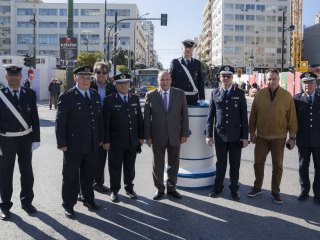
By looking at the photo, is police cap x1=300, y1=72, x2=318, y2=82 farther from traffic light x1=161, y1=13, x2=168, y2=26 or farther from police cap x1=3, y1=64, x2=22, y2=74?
traffic light x1=161, y1=13, x2=168, y2=26

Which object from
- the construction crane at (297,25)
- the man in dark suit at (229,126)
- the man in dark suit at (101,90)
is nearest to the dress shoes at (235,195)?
the man in dark suit at (229,126)

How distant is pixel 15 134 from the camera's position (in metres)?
5.92

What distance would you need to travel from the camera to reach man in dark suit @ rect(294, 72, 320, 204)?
21.6 feet

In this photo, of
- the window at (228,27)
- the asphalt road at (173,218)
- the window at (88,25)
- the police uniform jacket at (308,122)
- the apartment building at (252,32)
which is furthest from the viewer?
the window at (228,27)

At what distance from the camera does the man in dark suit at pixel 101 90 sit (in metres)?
7.11

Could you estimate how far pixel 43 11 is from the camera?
104812 millimetres

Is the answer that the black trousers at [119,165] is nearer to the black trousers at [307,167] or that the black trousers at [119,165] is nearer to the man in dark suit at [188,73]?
the man in dark suit at [188,73]

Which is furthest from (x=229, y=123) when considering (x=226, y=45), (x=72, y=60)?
(x=226, y=45)

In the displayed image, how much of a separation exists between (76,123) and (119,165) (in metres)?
1.20

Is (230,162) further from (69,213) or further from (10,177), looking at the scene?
(10,177)

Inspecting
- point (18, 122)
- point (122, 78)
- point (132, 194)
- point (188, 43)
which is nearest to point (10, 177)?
point (18, 122)

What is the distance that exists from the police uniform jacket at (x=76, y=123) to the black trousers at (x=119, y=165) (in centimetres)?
74

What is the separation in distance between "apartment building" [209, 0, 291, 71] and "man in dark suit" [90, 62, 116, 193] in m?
95.5

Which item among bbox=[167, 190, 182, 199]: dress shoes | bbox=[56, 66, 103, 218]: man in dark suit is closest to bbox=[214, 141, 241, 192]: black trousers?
bbox=[167, 190, 182, 199]: dress shoes
